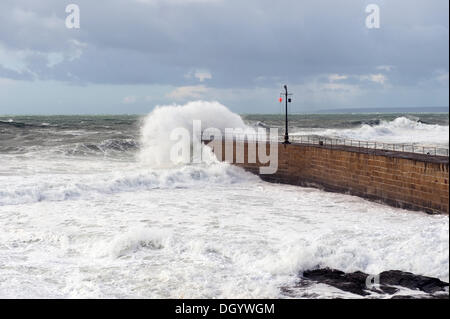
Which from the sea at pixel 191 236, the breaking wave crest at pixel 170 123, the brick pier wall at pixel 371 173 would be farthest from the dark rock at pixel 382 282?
the breaking wave crest at pixel 170 123

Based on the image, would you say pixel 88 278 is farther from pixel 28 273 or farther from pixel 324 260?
pixel 324 260

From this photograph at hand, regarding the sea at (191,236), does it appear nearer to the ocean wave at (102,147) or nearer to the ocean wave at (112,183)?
Result: the ocean wave at (112,183)

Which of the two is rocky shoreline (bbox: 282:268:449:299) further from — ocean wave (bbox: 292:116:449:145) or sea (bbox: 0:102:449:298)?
ocean wave (bbox: 292:116:449:145)

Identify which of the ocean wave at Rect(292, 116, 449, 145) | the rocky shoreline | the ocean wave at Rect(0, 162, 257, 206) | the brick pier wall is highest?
the ocean wave at Rect(292, 116, 449, 145)

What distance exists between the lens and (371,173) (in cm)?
1509

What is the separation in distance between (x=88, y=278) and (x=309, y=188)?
11.2m

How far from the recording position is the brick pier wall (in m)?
12.7

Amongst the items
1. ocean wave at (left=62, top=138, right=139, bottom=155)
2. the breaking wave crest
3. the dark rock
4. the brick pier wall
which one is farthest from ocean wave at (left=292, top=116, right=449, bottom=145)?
the dark rock

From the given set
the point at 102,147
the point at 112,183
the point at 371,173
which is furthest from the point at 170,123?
the point at 371,173

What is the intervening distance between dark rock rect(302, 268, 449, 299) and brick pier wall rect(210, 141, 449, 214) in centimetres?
541

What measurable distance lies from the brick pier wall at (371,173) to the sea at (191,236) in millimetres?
449

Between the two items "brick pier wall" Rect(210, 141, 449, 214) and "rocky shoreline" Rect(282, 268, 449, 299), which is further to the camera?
"brick pier wall" Rect(210, 141, 449, 214)

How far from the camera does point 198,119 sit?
100ft
